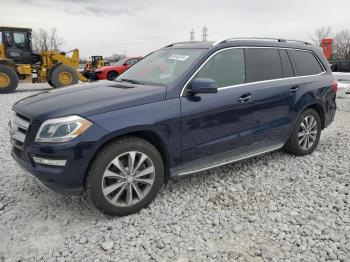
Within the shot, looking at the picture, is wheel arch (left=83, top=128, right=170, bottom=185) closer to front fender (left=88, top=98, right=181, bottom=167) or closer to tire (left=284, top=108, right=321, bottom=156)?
front fender (left=88, top=98, right=181, bottom=167)

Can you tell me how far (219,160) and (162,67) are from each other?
131 centimetres

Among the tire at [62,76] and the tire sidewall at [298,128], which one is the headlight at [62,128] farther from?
the tire at [62,76]

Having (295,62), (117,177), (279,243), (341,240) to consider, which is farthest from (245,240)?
(295,62)

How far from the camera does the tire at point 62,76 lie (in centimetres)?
1355

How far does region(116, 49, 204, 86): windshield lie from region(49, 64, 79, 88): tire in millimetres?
10443

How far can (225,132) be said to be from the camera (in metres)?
3.56

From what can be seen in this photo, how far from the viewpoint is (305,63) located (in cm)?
466

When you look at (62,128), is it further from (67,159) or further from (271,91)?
(271,91)

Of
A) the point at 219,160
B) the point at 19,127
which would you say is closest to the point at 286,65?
the point at 219,160

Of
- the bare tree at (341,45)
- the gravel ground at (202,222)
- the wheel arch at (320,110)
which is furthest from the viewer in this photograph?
the bare tree at (341,45)

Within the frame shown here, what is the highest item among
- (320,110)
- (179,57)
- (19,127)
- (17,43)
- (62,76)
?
(17,43)

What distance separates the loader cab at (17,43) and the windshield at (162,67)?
12.3m

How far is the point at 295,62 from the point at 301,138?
3.69 ft

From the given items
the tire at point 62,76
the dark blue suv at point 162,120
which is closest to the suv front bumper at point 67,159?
the dark blue suv at point 162,120
